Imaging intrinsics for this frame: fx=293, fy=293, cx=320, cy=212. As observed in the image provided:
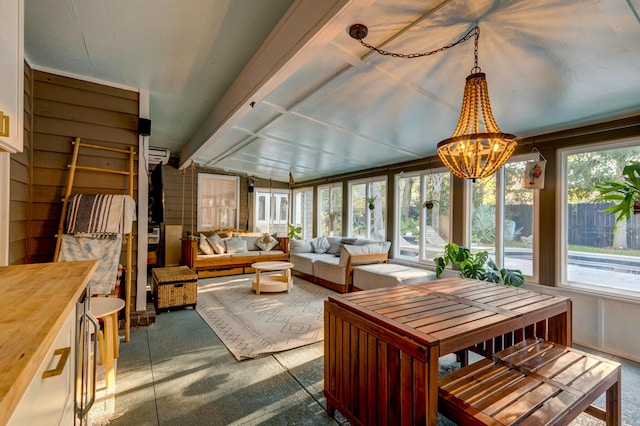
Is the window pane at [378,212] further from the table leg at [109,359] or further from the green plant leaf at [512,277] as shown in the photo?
the table leg at [109,359]

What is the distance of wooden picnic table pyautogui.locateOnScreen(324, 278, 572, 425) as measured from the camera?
1.40 meters

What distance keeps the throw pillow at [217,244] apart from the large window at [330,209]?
100 inches

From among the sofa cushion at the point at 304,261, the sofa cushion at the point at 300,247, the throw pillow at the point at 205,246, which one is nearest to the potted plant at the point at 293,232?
the sofa cushion at the point at 300,247

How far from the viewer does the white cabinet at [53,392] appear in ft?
2.13

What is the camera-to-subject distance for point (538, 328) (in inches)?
88.1

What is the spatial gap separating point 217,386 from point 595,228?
4.01 m

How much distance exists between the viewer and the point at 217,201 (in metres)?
7.77

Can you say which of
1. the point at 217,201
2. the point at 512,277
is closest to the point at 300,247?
the point at 217,201

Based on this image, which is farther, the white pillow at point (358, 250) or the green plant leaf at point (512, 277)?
the white pillow at point (358, 250)

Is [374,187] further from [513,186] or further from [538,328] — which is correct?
[538,328]

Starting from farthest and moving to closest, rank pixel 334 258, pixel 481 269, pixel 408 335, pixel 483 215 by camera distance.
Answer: pixel 334 258
pixel 483 215
pixel 481 269
pixel 408 335

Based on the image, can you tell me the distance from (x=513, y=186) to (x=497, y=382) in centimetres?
304

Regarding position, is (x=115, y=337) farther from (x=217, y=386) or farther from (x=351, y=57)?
(x=351, y=57)

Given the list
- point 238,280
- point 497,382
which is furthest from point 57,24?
point 238,280
